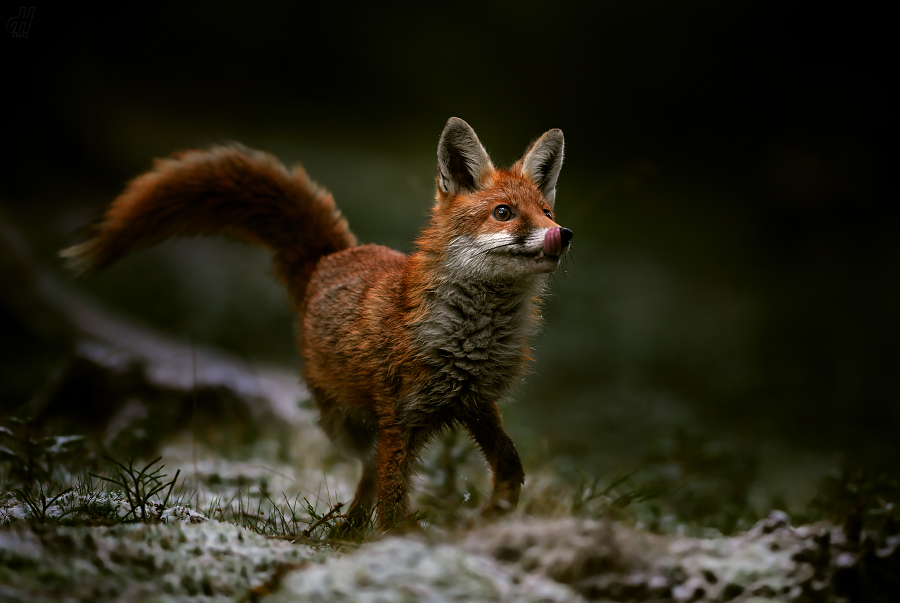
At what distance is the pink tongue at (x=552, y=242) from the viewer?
2.43 m

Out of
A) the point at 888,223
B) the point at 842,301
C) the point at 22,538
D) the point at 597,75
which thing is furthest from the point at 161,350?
the point at 888,223

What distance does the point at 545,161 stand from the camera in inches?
119

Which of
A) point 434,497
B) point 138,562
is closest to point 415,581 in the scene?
point 138,562

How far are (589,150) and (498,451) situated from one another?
7708 mm

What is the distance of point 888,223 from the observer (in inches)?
336

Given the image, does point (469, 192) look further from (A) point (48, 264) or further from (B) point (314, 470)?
(A) point (48, 264)

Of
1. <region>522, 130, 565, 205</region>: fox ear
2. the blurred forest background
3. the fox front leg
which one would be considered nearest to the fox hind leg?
the fox front leg

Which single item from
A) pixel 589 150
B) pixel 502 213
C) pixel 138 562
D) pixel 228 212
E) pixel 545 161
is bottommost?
pixel 138 562

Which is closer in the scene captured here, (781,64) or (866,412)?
(866,412)

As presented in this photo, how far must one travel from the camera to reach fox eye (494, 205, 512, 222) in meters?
2.70

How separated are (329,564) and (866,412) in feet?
20.9

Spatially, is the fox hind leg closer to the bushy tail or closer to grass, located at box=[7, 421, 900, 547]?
grass, located at box=[7, 421, 900, 547]

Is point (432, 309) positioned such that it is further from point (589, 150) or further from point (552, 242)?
point (589, 150)

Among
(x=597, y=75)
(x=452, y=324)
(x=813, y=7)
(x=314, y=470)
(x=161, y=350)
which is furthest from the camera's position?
(x=597, y=75)
